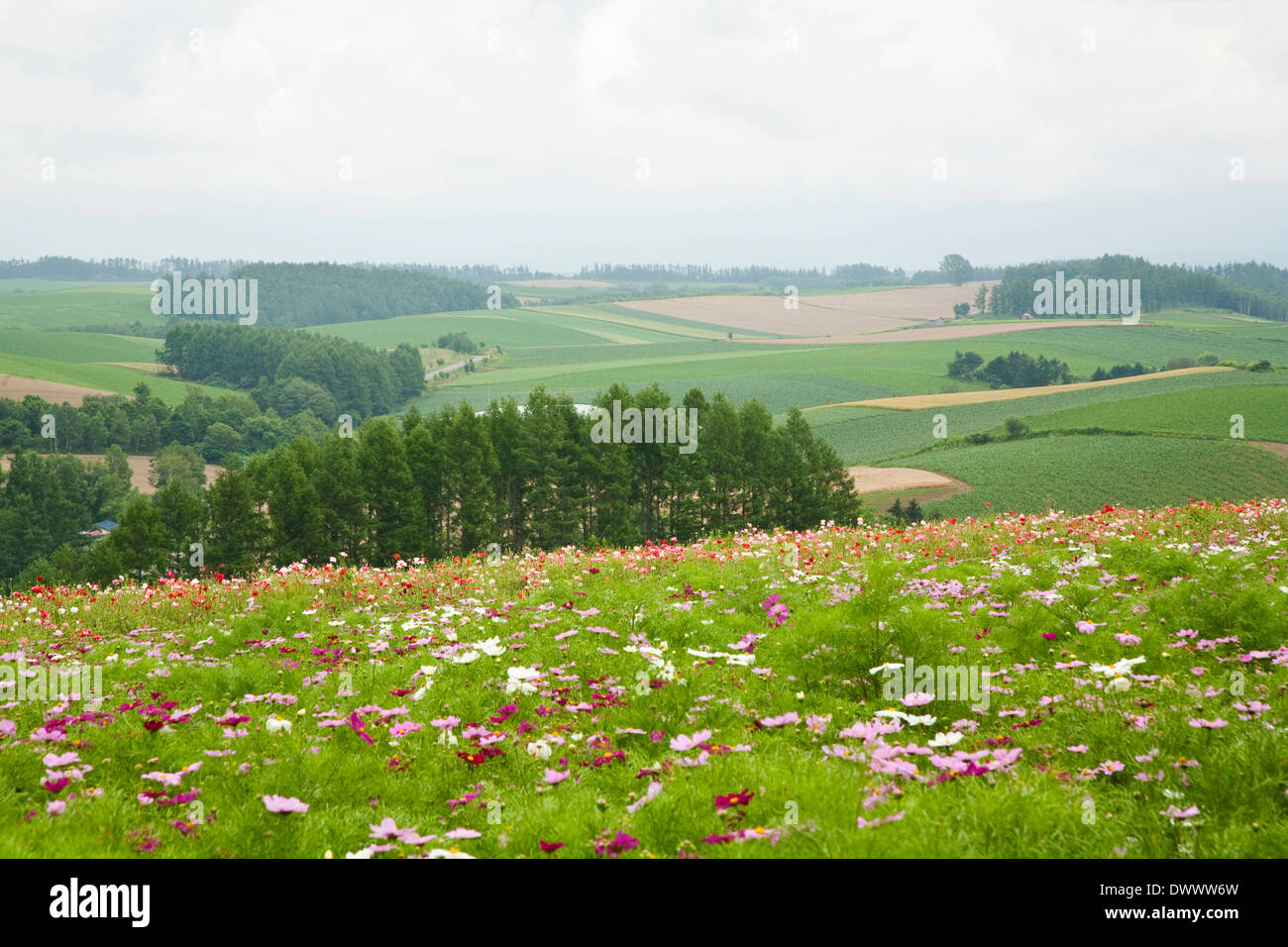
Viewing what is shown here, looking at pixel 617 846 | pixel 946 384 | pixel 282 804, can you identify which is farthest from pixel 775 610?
pixel 946 384

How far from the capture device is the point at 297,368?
5837 inches

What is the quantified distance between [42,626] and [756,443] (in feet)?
169

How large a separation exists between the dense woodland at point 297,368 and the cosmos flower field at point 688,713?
133 meters

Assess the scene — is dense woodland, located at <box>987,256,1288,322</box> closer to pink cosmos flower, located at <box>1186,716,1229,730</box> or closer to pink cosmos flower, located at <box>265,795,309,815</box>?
pink cosmos flower, located at <box>1186,716,1229,730</box>

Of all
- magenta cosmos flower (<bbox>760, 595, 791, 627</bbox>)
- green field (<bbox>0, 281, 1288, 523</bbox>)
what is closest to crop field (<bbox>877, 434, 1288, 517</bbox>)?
green field (<bbox>0, 281, 1288, 523</bbox>)

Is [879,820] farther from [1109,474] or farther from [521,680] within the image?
[1109,474]

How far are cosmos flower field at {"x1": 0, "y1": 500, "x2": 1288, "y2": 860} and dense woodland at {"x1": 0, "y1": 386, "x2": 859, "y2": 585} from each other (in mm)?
37172

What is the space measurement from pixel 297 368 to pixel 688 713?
511 ft

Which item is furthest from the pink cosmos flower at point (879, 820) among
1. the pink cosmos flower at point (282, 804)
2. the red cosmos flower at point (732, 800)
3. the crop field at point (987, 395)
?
the crop field at point (987, 395)

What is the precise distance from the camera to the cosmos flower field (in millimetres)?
4613

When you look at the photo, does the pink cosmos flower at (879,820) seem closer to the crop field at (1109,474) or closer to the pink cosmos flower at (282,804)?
the pink cosmos flower at (282,804)

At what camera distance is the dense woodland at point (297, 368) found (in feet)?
461
